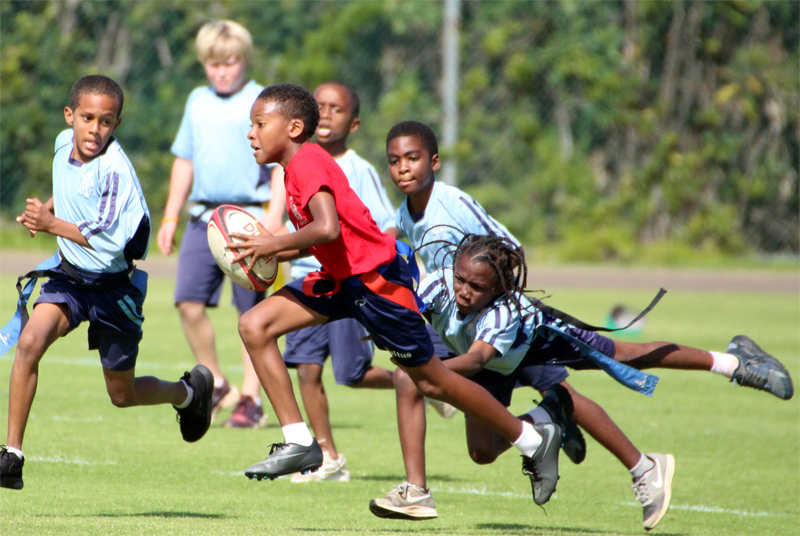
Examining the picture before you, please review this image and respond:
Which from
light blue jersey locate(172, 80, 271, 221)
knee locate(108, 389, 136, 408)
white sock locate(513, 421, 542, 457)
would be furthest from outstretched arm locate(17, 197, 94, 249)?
light blue jersey locate(172, 80, 271, 221)

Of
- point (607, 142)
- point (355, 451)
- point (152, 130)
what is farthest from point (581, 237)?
point (355, 451)

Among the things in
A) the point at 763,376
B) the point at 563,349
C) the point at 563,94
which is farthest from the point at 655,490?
the point at 563,94

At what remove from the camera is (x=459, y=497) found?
217 inches

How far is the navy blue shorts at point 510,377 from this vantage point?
513 centimetres

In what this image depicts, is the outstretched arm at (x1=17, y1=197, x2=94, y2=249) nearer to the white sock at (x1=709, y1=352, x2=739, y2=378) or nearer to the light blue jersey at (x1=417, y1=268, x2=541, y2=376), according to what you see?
the light blue jersey at (x1=417, y1=268, x2=541, y2=376)

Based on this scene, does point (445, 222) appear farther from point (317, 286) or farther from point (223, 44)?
point (223, 44)

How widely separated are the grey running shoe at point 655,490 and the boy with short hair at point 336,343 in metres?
1.55

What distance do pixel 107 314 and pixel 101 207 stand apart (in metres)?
0.48

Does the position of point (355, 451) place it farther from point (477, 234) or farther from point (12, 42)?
point (12, 42)

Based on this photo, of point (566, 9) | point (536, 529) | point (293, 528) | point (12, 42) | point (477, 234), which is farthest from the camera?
point (566, 9)

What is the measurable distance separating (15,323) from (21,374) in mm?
358

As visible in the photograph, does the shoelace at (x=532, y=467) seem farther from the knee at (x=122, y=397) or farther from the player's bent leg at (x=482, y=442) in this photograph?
the knee at (x=122, y=397)

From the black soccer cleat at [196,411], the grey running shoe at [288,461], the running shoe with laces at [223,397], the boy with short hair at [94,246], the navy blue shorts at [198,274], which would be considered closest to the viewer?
the grey running shoe at [288,461]

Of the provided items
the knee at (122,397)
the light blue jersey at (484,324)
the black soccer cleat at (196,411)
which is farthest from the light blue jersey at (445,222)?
the knee at (122,397)
